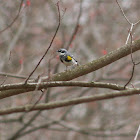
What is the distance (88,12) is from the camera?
1146 cm

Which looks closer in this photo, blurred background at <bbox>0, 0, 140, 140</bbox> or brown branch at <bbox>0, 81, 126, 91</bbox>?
brown branch at <bbox>0, 81, 126, 91</bbox>

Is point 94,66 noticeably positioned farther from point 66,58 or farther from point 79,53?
point 79,53

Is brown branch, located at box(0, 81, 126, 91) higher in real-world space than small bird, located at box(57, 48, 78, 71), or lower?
lower

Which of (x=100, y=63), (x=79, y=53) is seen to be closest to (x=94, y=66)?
(x=100, y=63)

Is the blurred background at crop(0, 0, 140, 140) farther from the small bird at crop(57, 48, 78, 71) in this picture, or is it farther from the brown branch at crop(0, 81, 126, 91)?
the brown branch at crop(0, 81, 126, 91)

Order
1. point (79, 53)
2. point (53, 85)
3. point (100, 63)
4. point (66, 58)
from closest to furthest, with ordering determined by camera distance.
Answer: point (53, 85) < point (100, 63) < point (66, 58) < point (79, 53)

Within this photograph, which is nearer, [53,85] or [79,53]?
[53,85]

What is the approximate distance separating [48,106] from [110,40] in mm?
10215

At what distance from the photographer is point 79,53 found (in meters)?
8.46

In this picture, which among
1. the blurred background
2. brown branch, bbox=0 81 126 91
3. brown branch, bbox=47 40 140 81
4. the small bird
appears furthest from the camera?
the blurred background

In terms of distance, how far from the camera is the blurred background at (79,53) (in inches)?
Answer: 326

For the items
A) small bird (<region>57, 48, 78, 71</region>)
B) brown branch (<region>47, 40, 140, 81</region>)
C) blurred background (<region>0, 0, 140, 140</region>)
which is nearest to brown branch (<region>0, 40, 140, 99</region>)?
brown branch (<region>47, 40, 140, 81</region>)

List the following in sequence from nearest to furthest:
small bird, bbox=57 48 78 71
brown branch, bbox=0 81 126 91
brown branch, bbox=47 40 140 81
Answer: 1. brown branch, bbox=0 81 126 91
2. brown branch, bbox=47 40 140 81
3. small bird, bbox=57 48 78 71

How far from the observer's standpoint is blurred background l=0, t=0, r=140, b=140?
8289 mm
